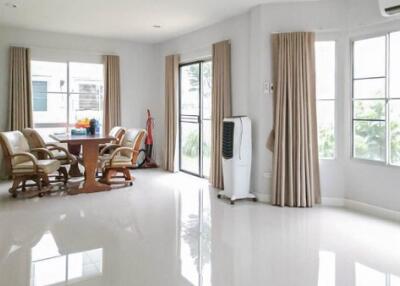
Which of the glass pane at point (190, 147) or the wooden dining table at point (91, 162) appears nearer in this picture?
the wooden dining table at point (91, 162)

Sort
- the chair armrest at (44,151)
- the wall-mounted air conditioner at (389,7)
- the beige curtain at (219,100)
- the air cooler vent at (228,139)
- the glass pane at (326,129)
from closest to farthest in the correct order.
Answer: the wall-mounted air conditioner at (389,7) → the glass pane at (326,129) → the air cooler vent at (228,139) → the beige curtain at (219,100) → the chair armrest at (44,151)

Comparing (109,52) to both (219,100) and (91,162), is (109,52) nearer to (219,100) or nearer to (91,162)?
(91,162)

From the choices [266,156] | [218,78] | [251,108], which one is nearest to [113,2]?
[218,78]

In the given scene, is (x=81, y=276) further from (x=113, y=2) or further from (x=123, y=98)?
(x=123, y=98)

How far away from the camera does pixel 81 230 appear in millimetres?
4148

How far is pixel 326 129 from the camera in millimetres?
5352

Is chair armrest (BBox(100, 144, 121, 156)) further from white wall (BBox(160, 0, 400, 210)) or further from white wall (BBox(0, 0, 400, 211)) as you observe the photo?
white wall (BBox(160, 0, 400, 210))

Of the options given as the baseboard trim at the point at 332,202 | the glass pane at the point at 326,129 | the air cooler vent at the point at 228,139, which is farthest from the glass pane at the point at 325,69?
the baseboard trim at the point at 332,202

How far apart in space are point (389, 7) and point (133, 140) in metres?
4.51

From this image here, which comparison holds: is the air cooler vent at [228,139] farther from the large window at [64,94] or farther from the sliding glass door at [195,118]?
the large window at [64,94]

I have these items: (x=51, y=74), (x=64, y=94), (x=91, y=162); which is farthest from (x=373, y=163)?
(x=51, y=74)

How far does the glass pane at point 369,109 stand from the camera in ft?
15.7

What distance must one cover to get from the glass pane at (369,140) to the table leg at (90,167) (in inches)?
160

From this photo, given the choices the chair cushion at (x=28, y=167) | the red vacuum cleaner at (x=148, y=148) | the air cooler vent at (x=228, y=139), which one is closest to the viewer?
the air cooler vent at (x=228, y=139)
